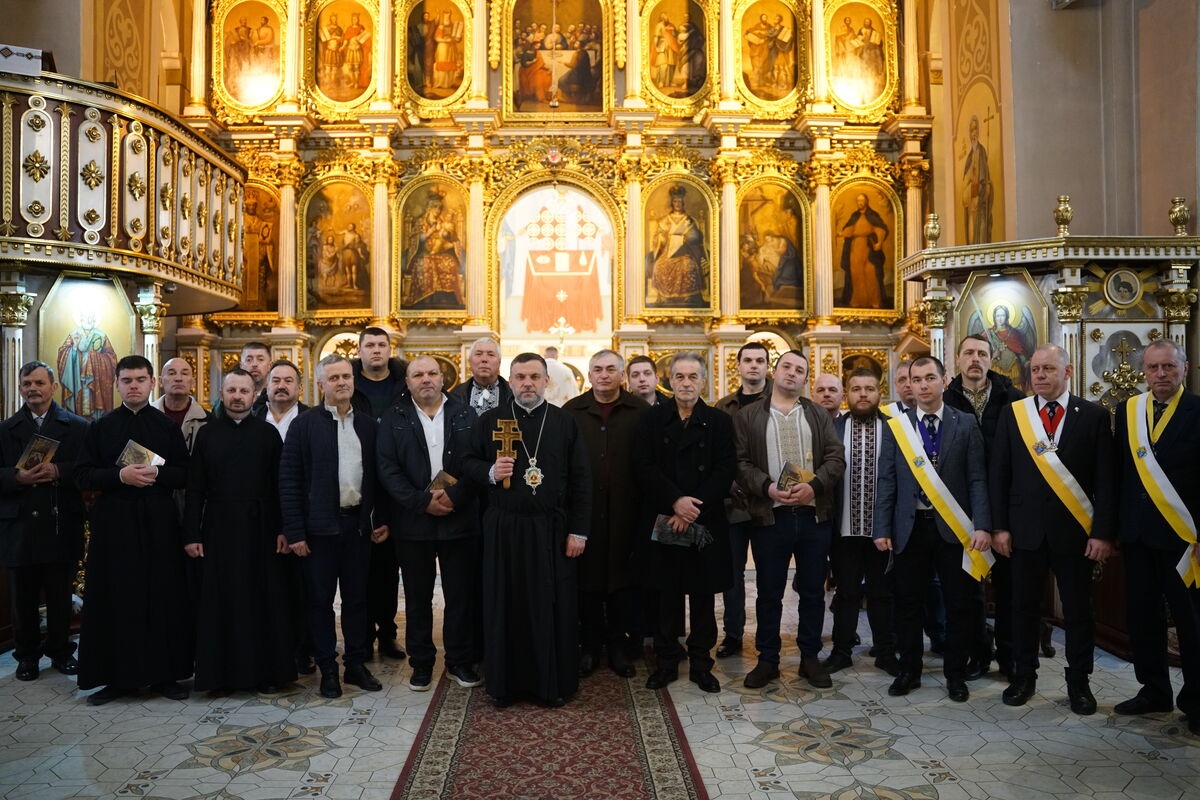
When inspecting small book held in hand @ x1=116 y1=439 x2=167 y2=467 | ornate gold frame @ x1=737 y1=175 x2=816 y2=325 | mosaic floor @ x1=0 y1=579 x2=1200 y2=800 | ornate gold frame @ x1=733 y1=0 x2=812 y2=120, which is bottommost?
mosaic floor @ x1=0 y1=579 x2=1200 y2=800

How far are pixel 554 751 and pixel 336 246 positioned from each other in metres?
12.0

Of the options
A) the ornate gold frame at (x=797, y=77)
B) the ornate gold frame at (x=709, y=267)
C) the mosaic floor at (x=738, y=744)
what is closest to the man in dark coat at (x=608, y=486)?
the mosaic floor at (x=738, y=744)

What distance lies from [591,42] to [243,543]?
477 inches

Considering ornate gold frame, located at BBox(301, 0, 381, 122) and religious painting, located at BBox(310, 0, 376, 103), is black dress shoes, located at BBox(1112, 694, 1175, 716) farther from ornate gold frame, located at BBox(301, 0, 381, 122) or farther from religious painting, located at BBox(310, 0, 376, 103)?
religious painting, located at BBox(310, 0, 376, 103)

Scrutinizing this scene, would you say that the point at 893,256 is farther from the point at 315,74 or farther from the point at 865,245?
the point at 315,74

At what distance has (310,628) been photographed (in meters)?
5.45

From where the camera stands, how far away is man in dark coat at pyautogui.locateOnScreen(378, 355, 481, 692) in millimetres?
5281

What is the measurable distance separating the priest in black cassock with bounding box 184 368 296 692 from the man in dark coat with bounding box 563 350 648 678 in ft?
5.42

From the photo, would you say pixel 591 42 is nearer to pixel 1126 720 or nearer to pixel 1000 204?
pixel 1000 204

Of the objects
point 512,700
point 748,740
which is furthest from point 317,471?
point 748,740

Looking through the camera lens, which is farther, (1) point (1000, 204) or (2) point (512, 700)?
(1) point (1000, 204)

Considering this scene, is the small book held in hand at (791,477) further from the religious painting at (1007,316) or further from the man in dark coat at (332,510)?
the religious painting at (1007,316)

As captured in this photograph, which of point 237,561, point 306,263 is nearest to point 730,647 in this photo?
point 237,561

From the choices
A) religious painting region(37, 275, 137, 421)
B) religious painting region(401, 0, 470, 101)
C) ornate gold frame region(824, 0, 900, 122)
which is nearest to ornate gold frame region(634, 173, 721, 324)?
ornate gold frame region(824, 0, 900, 122)
